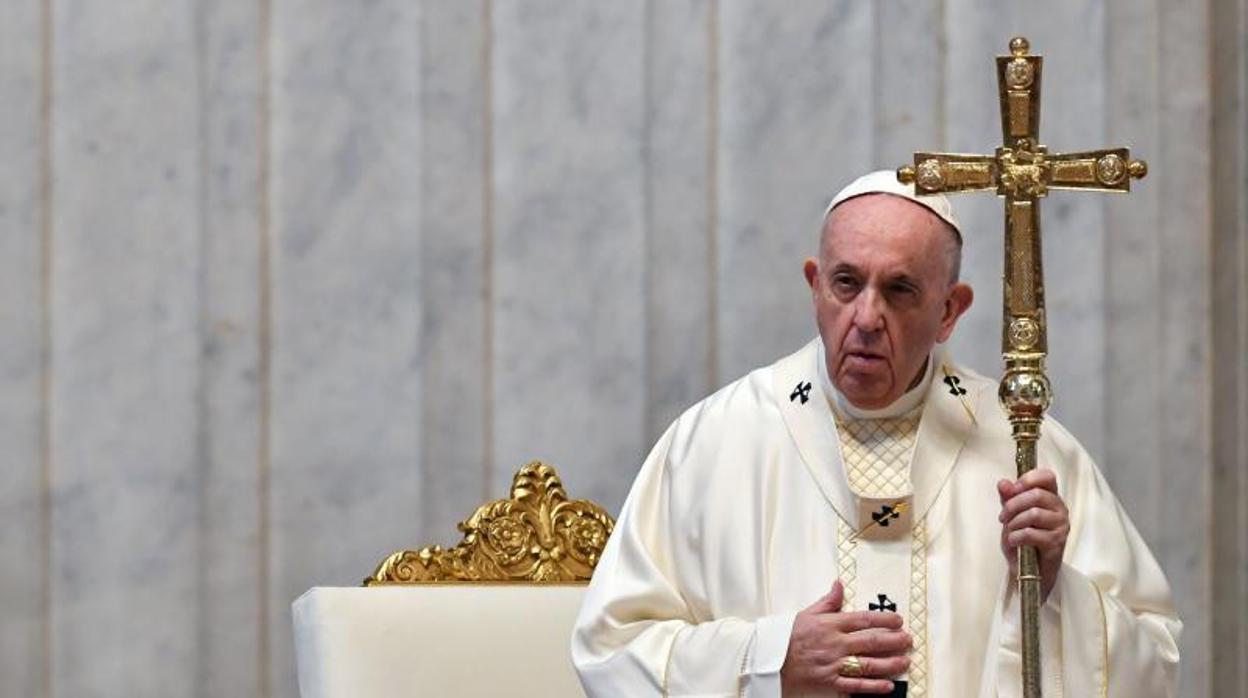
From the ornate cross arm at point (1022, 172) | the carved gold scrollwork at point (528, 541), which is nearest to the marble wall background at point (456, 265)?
the carved gold scrollwork at point (528, 541)

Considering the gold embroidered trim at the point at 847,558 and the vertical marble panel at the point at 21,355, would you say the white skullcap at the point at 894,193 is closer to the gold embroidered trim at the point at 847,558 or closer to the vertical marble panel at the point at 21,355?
the gold embroidered trim at the point at 847,558

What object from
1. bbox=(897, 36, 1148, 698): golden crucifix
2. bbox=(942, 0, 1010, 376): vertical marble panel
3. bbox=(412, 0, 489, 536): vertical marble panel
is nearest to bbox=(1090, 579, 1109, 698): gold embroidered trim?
bbox=(897, 36, 1148, 698): golden crucifix

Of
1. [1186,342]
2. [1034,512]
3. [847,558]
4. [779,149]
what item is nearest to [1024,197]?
[1034,512]

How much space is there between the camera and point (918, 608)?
412cm

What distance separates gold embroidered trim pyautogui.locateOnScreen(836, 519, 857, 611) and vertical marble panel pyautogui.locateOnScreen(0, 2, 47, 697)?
5.85ft

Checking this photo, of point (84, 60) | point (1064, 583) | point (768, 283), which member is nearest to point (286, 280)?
point (84, 60)

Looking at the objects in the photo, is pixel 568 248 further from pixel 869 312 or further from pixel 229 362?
pixel 869 312

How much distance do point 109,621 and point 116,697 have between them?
16 cm

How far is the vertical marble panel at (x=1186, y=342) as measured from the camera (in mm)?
5605

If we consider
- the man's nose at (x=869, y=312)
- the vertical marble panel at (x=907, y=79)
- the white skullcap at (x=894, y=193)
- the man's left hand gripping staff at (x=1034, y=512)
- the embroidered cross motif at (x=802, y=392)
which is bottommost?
the man's left hand gripping staff at (x=1034, y=512)

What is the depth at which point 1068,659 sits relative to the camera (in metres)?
3.91

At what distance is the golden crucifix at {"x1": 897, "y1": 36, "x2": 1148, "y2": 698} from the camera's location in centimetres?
372

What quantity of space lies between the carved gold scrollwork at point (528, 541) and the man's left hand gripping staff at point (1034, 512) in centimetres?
136

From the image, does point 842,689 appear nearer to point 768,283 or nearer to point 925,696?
point 925,696
